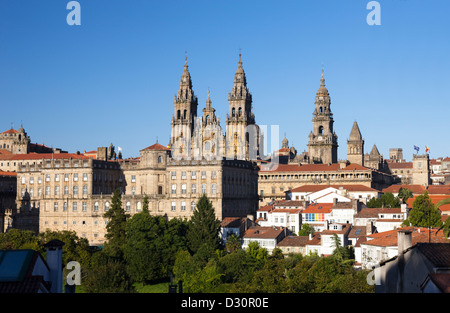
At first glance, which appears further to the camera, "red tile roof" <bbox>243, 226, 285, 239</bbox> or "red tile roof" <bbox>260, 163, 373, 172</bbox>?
"red tile roof" <bbox>260, 163, 373, 172</bbox>

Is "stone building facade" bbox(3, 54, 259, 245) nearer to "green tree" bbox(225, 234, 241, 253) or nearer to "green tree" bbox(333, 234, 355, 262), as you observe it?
"green tree" bbox(225, 234, 241, 253)

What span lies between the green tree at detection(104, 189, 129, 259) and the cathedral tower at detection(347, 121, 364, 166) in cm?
8432

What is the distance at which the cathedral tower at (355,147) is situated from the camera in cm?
16612

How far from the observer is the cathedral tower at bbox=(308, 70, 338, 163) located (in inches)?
6289

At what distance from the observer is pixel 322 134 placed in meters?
161

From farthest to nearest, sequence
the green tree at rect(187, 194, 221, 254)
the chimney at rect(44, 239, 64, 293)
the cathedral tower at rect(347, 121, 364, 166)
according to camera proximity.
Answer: the cathedral tower at rect(347, 121, 364, 166) < the green tree at rect(187, 194, 221, 254) < the chimney at rect(44, 239, 64, 293)

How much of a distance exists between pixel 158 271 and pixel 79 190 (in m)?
31.9

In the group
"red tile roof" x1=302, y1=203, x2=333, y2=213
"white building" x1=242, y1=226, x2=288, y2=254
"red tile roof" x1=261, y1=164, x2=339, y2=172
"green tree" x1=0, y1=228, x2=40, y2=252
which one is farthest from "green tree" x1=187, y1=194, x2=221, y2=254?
"red tile roof" x1=261, y1=164, x2=339, y2=172

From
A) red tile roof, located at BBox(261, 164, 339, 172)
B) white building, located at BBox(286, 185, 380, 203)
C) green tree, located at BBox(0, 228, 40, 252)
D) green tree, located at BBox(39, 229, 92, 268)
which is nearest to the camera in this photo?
green tree, located at BBox(39, 229, 92, 268)

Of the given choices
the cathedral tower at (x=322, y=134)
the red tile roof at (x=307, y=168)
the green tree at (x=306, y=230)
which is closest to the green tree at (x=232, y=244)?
the green tree at (x=306, y=230)

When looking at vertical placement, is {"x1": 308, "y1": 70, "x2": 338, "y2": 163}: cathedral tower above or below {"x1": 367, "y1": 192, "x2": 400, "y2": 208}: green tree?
above

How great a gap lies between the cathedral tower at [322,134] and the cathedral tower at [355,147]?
6231 mm
